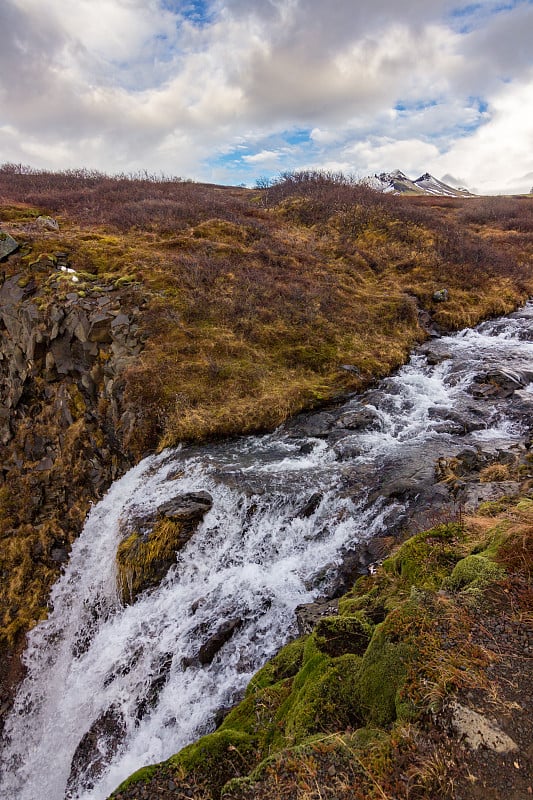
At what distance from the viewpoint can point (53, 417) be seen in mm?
18281

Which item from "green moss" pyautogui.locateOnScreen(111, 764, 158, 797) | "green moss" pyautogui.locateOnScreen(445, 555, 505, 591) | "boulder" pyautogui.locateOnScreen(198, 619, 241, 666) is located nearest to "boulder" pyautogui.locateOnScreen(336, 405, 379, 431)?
"boulder" pyautogui.locateOnScreen(198, 619, 241, 666)

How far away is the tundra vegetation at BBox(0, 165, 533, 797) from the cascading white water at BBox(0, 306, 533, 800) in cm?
210

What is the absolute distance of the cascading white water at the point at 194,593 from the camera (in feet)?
26.8

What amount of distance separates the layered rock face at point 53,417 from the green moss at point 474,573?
1248 cm

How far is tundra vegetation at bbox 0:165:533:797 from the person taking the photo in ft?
17.0

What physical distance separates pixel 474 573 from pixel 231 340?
50.1 feet

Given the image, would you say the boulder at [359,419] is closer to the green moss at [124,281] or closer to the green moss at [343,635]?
the green moss at [343,635]

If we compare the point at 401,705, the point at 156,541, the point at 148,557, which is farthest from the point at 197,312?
the point at 401,705

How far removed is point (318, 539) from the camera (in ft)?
34.5

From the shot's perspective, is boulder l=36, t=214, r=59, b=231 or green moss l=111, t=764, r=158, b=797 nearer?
green moss l=111, t=764, r=158, b=797

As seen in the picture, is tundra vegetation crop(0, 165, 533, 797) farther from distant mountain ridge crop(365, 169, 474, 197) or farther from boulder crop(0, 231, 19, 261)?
distant mountain ridge crop(365, 169, 474, 197)

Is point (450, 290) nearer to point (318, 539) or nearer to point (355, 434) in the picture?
point (355, 434)

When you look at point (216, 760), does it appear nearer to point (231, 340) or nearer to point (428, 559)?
point (428, 559)

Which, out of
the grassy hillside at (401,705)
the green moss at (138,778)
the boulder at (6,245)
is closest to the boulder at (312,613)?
the grassy hillside at (401,705)
